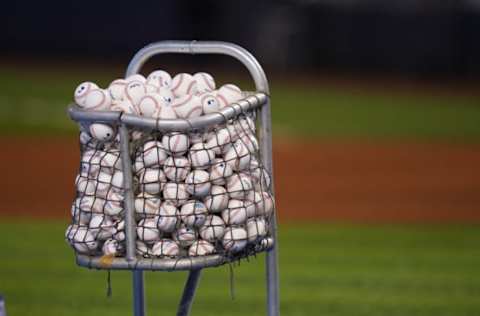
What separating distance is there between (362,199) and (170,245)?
31.3 feet

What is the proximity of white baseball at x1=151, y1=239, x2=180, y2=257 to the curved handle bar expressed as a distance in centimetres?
78

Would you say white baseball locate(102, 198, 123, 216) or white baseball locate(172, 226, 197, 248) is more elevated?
white baseball locate(102, 198, 123, 216)

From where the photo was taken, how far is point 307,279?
324 inches

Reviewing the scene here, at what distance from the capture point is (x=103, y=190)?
413 cm

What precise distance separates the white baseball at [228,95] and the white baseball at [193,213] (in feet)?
1.41

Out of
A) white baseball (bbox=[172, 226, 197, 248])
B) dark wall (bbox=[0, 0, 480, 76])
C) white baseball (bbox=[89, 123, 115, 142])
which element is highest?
dark wall (bbox=[0, 0, 480, 76])

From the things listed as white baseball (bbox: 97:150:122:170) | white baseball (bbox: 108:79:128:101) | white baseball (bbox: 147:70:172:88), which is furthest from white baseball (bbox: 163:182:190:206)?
white baseball (bbox: 147:70:172:88)

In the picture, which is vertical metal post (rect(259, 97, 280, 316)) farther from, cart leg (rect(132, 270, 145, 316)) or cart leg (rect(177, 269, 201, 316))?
cart leg (rect(132, 270, 145, 316))

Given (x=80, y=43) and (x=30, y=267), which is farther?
(x=80, y=43)

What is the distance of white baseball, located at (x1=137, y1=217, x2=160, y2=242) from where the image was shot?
4043mm

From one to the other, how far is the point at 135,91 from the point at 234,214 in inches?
24.6

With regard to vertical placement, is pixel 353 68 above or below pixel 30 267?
above

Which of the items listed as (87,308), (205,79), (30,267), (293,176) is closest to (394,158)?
(293,176)

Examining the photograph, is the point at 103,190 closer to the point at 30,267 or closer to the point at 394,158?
the point at 30,267
